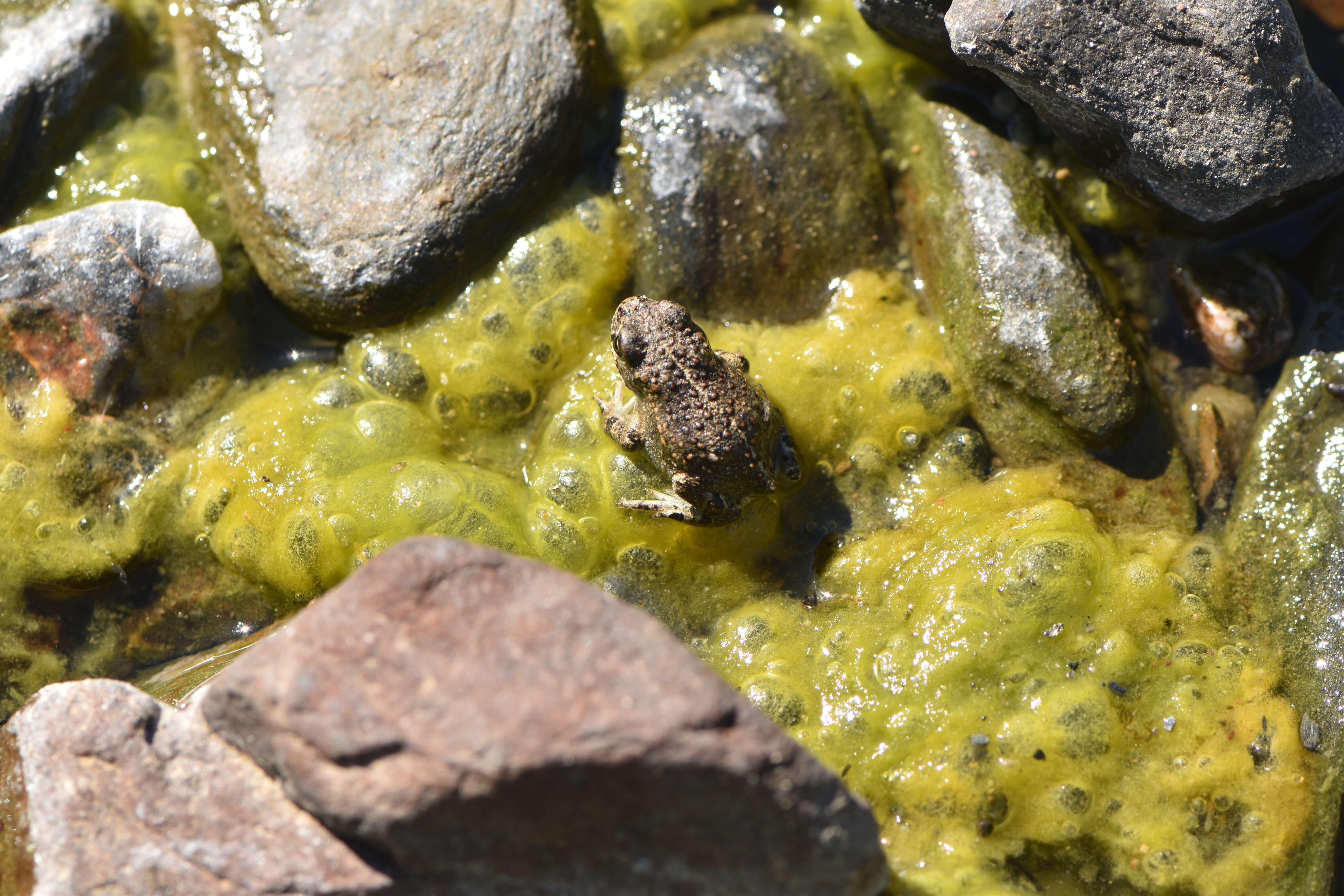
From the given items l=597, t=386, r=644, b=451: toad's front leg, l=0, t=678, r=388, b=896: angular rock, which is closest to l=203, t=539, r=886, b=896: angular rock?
l=0, t=678, r=388, b=896: angular rock

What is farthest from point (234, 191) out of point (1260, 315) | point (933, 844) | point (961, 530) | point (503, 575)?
point (1260, 315)

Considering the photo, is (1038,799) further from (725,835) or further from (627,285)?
(627,285)

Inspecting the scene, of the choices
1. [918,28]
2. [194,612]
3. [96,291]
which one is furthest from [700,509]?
[96,291]

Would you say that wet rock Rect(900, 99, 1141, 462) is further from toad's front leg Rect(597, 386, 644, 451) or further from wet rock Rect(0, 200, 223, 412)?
wet rock Rect(0, 200, 223, 412)

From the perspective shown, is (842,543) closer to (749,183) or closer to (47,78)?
(749,183)

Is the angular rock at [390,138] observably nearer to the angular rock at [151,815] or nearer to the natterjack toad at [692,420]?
the natterjack toad at [692,420]

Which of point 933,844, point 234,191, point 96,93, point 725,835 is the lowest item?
point 933,844

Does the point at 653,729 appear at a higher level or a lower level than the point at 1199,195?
lower
